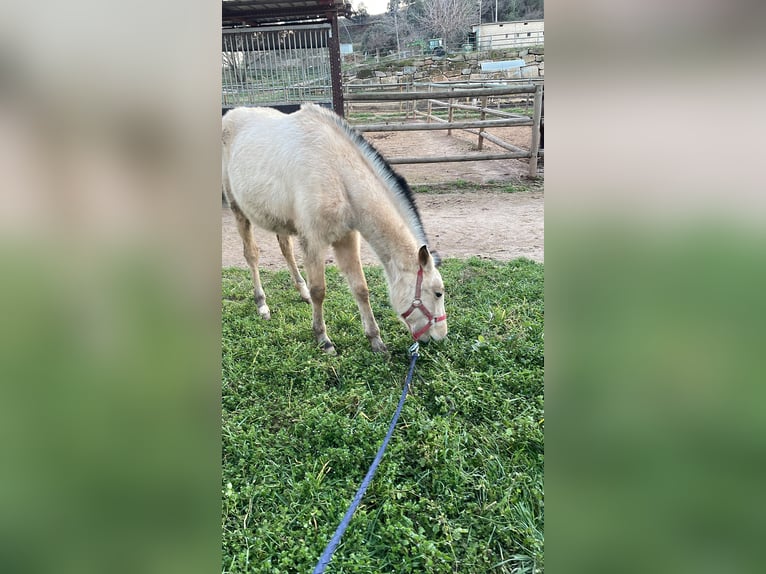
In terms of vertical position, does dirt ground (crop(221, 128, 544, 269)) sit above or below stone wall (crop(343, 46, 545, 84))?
below

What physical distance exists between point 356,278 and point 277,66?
6.83 meters

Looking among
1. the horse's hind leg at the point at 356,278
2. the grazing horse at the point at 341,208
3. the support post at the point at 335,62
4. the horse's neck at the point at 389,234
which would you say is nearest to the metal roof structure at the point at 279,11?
the support post at the point at 335,62

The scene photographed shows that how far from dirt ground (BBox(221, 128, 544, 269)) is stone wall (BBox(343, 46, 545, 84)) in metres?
16.2

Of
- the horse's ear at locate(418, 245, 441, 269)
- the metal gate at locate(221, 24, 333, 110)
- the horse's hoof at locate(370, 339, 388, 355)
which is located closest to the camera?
Answer: the horse's ear at locate(418, 245, 441, 269)

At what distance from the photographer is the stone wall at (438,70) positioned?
2632cm

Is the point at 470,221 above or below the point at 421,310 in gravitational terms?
above

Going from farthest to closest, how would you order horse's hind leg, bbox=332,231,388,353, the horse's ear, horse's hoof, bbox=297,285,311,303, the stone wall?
1. the stone wall
2. horse's hoof, bbox=297,285,311,303
3. horse's hind leg, bbox=332,231,388,353
4. the horse's ear

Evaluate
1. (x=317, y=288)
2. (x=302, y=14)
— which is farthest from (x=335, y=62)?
(x=317, y=288)

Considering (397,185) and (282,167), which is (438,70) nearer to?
(282,167)

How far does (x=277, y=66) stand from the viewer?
29.5 feet

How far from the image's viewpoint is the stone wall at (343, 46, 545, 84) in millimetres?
26319

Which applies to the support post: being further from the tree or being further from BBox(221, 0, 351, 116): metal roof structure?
the tree

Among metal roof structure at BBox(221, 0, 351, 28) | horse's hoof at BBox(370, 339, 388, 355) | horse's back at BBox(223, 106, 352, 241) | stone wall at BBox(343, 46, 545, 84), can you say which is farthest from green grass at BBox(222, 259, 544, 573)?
stone wall at BBox(343, 46, 545, 84)
